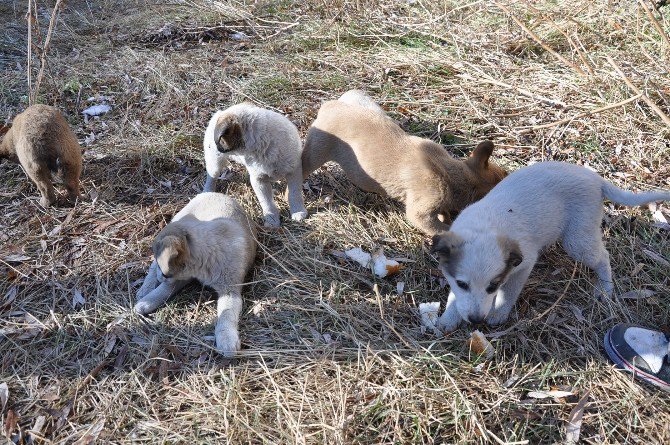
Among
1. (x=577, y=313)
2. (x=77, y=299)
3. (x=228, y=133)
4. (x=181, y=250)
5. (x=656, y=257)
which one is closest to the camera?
(x=181, y=250)

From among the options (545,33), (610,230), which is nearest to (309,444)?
(610,230)

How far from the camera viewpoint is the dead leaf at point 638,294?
3.96 meters

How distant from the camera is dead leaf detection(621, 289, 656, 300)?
3.96 m

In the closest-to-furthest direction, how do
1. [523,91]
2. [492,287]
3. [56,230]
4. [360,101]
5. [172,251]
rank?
1. [492,287]
2. [172,251]
3. [56,230]
4. [360,101]
5. [523,91]

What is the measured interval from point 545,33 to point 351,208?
4200mm

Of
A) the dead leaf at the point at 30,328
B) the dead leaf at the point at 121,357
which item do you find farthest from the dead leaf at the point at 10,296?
the dead leaf at the point at 121,357

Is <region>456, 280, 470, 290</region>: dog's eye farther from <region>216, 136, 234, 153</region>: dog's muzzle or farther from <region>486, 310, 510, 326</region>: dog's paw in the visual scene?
<region>216, 136, 234, 153</region>: dog's muzzle

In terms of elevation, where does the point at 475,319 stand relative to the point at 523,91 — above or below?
below

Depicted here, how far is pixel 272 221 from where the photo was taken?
4.78 metres

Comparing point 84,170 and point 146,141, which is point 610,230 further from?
point 84,170

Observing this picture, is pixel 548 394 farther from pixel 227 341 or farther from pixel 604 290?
pixel 227 341

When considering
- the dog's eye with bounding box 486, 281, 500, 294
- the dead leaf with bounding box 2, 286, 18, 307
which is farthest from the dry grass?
the dog's eye with bounding box 486, 281, 500, 294

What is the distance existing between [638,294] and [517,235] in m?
1.20

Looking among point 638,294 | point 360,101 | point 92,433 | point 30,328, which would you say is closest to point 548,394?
point 638,294
